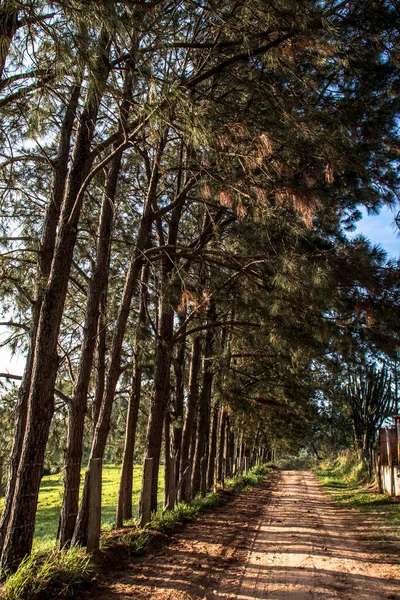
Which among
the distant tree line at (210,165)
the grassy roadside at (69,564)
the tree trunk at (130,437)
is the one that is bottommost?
the grassy roadside at (69,564)

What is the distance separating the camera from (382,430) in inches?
645

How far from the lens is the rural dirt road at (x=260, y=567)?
5152mm

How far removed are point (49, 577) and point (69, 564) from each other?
0.49 meters

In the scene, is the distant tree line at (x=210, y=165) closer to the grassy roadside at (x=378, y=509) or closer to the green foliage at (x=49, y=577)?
the green foliage at (x=49, y=577)

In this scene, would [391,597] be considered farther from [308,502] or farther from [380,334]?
[308,502]

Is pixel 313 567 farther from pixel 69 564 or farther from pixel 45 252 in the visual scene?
pixel 45 252

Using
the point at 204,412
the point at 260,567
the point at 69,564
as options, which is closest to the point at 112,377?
the point at 69,564

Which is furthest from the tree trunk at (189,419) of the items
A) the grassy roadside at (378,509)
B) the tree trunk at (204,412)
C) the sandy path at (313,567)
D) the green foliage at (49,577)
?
the green foliage at (49,577)

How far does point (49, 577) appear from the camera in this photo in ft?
16.0

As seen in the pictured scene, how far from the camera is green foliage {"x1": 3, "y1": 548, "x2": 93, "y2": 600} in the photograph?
14.7 feet

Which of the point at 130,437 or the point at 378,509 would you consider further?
the point at 378,509

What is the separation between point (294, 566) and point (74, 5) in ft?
21.6

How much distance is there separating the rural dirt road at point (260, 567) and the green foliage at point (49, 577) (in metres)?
0.22

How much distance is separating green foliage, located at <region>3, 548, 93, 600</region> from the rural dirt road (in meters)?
0.22
